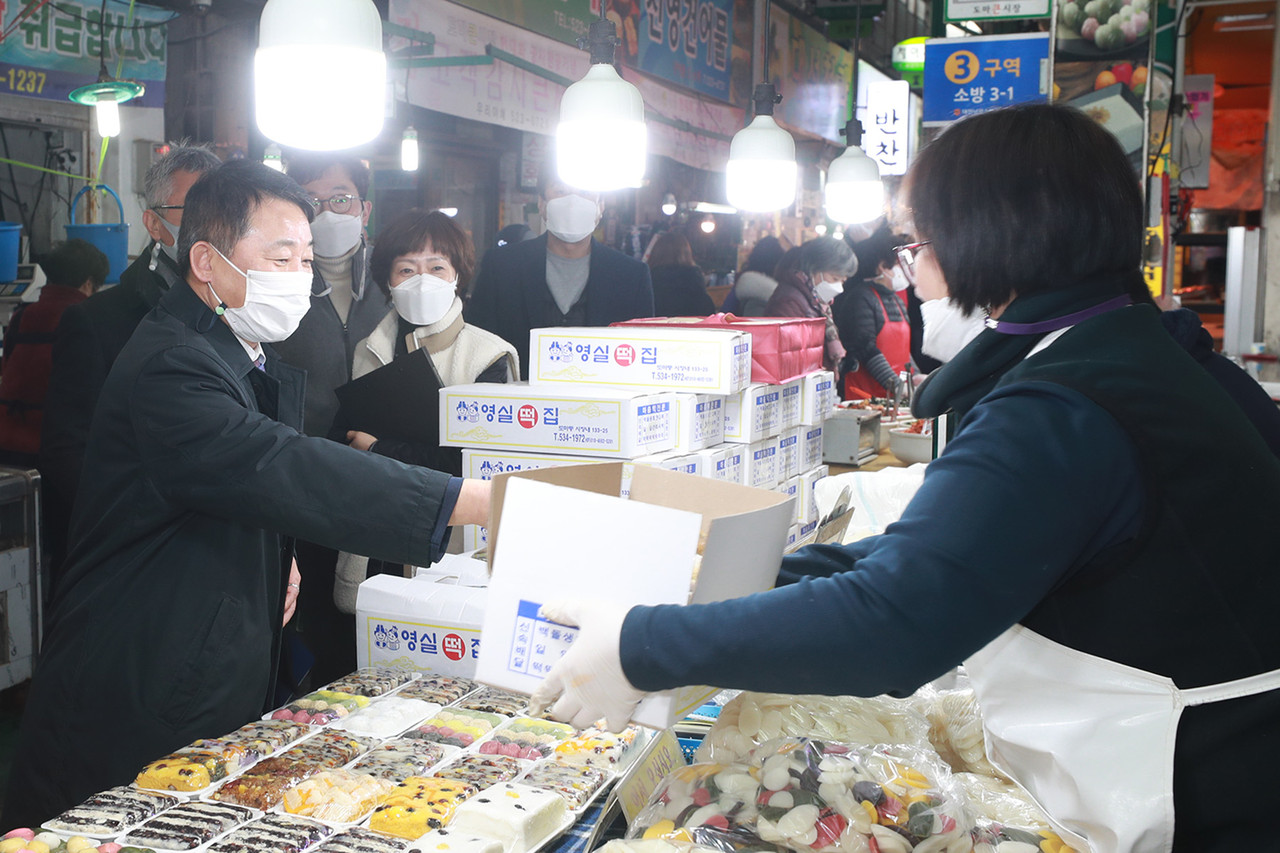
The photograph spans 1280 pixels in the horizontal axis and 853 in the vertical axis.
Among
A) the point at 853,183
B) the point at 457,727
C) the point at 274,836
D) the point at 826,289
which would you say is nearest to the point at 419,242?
the point at 457,727

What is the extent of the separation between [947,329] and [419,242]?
246 centimetres

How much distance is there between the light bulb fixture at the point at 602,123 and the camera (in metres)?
3.26

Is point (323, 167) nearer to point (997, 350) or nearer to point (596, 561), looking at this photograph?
point (596, 561)

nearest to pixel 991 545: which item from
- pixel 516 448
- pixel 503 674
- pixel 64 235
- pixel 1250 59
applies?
pixel 503 674

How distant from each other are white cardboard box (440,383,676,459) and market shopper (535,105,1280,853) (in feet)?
5.47

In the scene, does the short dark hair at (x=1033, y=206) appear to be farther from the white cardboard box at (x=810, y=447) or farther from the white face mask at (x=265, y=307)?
the white cardboard box at (x=810, y=447)

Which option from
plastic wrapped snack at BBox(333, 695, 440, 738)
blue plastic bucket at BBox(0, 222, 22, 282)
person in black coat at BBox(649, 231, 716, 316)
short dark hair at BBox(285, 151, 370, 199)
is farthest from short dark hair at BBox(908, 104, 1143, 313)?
person in black coat at BBox(649, 231, 716, 316)

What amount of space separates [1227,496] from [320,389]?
300cm

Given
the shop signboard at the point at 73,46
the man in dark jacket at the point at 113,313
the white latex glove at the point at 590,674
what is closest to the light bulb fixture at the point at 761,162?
the man in dark jacket at the point at 113,313

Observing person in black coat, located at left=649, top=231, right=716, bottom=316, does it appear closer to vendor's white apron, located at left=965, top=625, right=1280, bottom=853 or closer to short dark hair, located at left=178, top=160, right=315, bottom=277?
short dark hair, located at left=178, top=160, right=315, bottom=277

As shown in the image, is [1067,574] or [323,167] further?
[323,167]

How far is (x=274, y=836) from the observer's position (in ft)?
5.15

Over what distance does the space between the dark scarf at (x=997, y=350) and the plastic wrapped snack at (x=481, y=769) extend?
885 mm

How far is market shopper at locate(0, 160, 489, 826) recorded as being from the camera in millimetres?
1928
